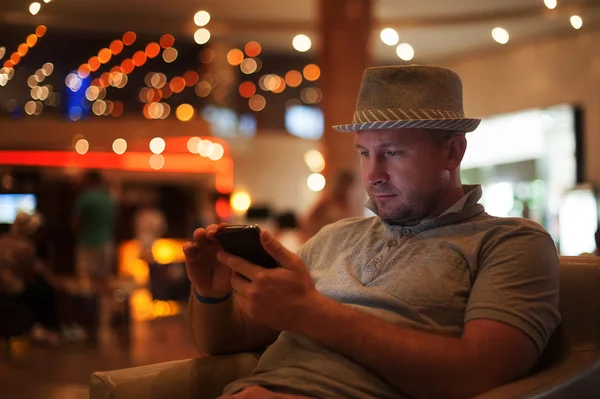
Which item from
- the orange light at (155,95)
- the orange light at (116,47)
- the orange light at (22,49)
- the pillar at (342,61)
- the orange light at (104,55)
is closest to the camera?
the orange light at (22,49)

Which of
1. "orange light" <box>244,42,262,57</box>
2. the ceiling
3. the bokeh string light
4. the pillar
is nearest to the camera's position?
the bokeh string light

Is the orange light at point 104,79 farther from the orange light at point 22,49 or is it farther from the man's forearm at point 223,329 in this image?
the man's forearm at point 223,329

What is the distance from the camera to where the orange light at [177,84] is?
11.7m

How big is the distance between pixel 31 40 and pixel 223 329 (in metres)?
1.79

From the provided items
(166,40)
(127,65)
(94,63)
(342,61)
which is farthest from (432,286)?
(166,40)

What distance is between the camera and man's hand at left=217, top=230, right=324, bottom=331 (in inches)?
53.6

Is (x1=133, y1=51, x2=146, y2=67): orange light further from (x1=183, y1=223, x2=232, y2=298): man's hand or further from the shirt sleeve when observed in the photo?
the shirt sleeve

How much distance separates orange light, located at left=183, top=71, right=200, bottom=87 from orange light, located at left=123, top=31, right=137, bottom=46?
1807 mm

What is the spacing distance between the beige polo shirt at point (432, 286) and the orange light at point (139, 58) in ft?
28.2

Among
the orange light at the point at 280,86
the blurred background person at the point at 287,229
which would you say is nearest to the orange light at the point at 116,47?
the orange light at the point at 280,86

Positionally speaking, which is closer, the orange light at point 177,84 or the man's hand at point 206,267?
the man's hand at point 206,267

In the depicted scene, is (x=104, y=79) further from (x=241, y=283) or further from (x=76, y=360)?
(x=241, y=283)

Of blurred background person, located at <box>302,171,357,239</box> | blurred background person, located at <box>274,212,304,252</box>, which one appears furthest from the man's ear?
blurred background person, located at <box>274,212,304,252</box>

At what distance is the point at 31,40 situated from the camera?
2982 mm
